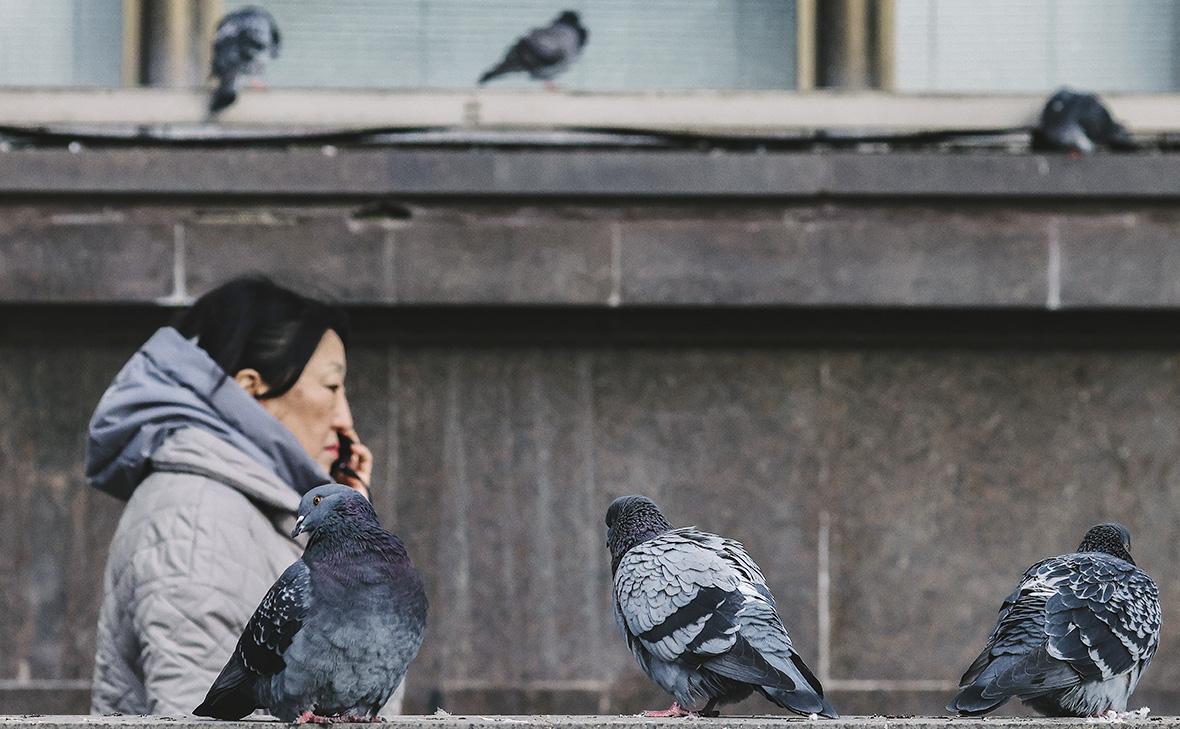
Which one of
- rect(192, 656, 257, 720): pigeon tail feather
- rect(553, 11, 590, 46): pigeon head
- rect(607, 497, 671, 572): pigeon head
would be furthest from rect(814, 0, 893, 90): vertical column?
rect(192, 656, 257, 720): pigeon tail feather

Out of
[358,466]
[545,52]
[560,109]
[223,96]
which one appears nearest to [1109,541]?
[358,466]

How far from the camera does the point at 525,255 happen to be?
25.9 feet

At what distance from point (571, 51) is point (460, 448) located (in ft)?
6.52

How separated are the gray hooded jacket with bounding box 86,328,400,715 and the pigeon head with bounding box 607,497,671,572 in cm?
106

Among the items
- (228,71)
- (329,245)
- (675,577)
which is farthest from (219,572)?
(228,71)

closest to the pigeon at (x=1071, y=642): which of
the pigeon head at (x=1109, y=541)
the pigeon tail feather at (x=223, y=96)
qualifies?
the pigeon head at (x=1109, y=541)

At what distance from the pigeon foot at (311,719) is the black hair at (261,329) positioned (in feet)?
5.05

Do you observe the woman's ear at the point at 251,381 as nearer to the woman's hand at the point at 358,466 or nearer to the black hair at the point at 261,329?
the black hair at the point at 261,329

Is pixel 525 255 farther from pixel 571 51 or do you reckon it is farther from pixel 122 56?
pixel 122 56

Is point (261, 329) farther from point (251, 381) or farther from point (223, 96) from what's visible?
point (223, 96)

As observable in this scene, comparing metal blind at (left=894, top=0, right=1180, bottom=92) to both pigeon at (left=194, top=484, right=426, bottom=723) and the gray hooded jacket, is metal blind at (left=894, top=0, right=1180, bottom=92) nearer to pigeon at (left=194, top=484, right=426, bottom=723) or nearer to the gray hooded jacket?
the gray hooded jacket

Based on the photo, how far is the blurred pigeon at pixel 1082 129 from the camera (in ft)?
26.8

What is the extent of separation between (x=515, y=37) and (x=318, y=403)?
4.08 metres

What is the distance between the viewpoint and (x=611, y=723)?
3.47 meters
